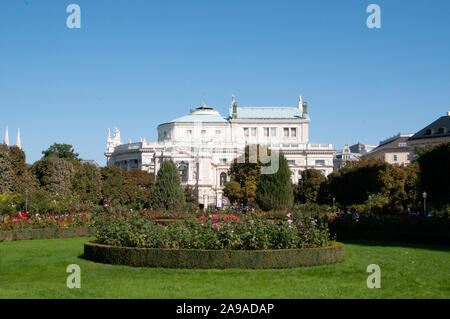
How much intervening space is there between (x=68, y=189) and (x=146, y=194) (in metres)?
13.2

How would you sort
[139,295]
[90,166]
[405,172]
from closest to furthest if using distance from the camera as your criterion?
[139,295]
[405,172]
[90,166]

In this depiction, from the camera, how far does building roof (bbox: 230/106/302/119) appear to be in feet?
344

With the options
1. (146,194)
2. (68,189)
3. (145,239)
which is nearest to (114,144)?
(146,194)

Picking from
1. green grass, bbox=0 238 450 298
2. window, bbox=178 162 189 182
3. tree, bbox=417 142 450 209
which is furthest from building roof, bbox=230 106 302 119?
green grass, bbox=0 238 450 298

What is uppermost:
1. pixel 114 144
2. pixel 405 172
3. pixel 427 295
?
pixel 114 144

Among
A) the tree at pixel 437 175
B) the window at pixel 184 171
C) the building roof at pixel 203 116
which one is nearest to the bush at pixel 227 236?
the tree at pixel 437 175

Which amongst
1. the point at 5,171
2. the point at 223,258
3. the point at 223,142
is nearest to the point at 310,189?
the point at 223,142

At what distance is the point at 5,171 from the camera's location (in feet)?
155

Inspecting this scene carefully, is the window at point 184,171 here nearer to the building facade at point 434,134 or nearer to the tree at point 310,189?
the tree at point 310,189

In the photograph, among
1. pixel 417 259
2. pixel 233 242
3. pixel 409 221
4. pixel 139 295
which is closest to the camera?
pixel 139 295

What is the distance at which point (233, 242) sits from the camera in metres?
16.6

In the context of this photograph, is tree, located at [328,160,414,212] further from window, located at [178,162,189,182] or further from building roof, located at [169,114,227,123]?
building roof, located at [169,114,227,123]
